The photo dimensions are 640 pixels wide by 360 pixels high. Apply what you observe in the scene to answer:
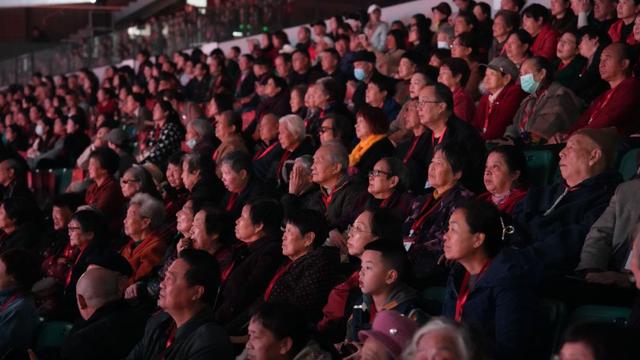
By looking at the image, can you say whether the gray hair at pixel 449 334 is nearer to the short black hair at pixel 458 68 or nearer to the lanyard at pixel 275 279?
the lanyard at pixel 275 279

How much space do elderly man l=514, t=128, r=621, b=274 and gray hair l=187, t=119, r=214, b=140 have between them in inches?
148

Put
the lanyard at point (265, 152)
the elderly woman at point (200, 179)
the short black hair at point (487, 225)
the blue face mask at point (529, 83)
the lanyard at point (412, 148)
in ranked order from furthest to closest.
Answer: the lanyard at point (265, 152), the elderly woman at point (200, 179), the blue face mask at point (529, 83), the lanyard at point (412, 148), the short black hair at point (487, 225)

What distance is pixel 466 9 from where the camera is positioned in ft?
31.0

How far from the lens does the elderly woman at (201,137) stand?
7.70 meters

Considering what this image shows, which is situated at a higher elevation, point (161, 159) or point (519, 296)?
point (519, 296)

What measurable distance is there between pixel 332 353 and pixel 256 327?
0.28m

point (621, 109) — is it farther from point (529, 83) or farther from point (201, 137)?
point (201, 137)

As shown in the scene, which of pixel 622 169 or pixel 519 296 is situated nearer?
pixel 519 296

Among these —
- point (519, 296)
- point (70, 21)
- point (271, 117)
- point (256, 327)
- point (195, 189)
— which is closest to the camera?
point (519, 296)

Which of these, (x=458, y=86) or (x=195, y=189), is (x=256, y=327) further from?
(x=458, y=86)

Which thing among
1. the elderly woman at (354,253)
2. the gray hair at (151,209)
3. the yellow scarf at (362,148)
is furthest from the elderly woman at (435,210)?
the gray hair at (151,209)

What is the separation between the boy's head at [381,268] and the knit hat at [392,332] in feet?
1.71

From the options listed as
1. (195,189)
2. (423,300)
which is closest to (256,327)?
(423,300)

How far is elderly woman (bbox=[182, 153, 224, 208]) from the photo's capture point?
6.44 m
